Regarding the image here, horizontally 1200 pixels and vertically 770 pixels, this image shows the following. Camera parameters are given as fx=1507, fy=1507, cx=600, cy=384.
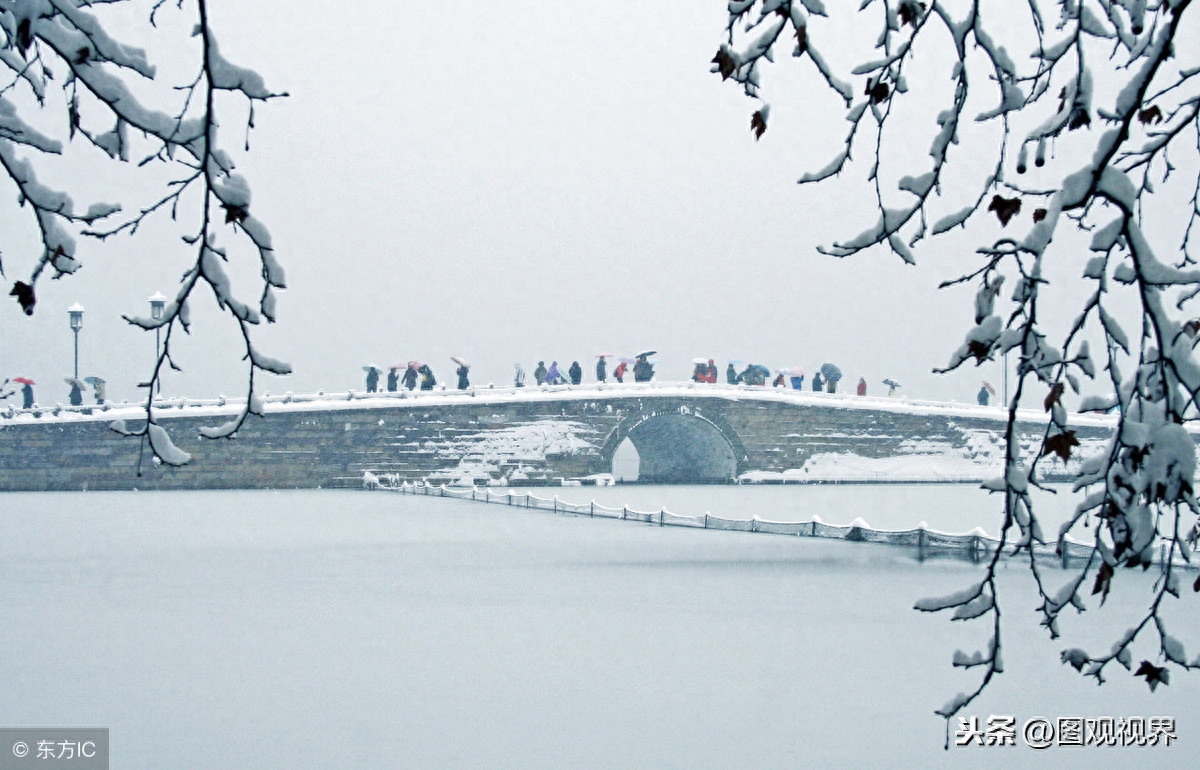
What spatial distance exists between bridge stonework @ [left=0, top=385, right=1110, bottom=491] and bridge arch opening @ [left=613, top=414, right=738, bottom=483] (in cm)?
9

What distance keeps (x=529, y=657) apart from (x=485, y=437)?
79.5ft

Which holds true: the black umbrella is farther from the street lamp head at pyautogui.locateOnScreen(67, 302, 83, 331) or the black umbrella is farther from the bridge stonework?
the street lamp head at pyautogui.locateOnScreen(67, 302, 83, 331)

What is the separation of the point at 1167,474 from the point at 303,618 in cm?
1059

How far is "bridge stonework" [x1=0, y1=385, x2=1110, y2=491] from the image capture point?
32.2 meters

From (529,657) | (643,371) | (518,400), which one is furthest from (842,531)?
(643,371)

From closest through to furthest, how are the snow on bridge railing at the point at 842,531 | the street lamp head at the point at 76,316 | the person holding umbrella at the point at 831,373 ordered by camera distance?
the snow on bridge railing at the point at 842,531 → the street lamp head at the point at 76,316 → the person holding umbrella at the point at 831,373

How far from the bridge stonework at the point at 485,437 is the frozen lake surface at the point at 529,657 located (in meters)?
12.8

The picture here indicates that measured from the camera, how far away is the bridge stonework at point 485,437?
1266 inches

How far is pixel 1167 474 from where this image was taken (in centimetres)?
350

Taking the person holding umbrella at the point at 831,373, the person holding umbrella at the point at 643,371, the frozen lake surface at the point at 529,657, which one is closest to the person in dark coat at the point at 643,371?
the person holding umbrella at the point at 643,371

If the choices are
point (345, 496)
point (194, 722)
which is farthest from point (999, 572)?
point (345, 496)

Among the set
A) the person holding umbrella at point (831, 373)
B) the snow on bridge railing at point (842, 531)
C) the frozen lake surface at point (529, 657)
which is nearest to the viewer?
the frozen lake surface at point (529, 657)

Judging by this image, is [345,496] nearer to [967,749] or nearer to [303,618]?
[303,618]

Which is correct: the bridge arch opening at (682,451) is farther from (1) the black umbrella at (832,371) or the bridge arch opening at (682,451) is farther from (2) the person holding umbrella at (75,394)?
(2) the person holding umbrella at (75,394)
